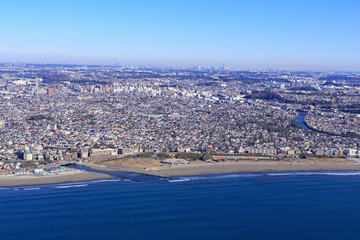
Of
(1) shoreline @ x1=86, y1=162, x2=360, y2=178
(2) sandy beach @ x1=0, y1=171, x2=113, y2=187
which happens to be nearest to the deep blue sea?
(2) sandy beach @ x1=0, y1=171, x2=113, y2=187

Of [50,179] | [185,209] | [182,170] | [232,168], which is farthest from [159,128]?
[185,209]

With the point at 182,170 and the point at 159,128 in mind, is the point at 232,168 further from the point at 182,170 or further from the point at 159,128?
the point at 159,128

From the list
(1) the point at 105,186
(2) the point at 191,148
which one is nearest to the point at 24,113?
(2) the point at 191,148

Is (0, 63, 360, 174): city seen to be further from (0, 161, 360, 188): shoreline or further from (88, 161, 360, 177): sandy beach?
(88, 161, 360, 177): sandy beach

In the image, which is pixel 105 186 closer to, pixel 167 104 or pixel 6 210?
pixel 6 210

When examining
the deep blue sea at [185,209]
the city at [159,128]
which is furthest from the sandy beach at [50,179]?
the city at [159,128]
